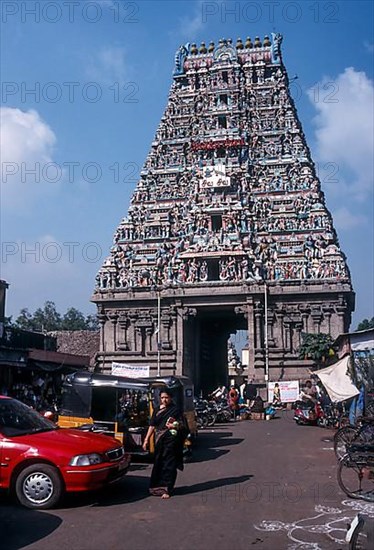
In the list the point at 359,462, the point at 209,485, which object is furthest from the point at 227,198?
the point at 359,462

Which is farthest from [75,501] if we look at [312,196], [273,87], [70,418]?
[273,87]

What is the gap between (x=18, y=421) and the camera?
9.30m

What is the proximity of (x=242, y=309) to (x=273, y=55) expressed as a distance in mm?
21262

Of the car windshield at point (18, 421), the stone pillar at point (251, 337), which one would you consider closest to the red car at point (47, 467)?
the car windshield at point (18, 421)

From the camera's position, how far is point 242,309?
124 ft

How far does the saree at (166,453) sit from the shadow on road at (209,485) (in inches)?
17.8

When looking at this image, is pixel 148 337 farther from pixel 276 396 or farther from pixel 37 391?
pixel 37 391

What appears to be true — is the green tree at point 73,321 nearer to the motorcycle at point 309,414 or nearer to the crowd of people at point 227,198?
the crowd of people at point 227,198

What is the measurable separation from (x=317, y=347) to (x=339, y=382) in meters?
14.3

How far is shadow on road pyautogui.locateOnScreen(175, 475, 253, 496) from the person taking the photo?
386 inches

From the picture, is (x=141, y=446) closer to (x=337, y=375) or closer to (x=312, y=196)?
(x=337, y=375)

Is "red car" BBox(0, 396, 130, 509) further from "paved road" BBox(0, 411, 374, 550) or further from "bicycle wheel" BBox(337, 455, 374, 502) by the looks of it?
"bicycle wheel" BBox(337, 455, 374, 502)

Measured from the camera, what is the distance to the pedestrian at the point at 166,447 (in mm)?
9234

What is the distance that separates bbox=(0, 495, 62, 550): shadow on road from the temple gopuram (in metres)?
29.8
